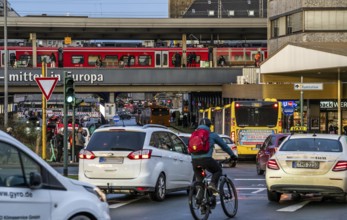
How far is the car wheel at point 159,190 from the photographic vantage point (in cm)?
1770

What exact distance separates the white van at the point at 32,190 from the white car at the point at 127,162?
731 cm

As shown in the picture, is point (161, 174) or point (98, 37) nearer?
point (161, 174)

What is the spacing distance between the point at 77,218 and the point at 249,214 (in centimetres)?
626

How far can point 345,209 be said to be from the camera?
53.7ft

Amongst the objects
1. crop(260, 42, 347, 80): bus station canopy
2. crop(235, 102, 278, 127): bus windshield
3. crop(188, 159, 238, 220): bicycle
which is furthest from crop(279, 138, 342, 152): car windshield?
crop(260, 42, 347, 80): bus station canopy

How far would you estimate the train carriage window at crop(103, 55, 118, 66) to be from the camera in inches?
2675

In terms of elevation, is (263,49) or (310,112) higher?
(263,49)

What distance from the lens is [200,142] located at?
1424 cm

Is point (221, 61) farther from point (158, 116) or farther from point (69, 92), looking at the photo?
point (69, 92)

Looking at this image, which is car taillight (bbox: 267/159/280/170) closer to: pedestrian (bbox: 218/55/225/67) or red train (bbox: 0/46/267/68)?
red train (bbox: 0/46/267/68)

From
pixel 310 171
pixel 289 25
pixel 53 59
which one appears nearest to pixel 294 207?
pixel 310 171

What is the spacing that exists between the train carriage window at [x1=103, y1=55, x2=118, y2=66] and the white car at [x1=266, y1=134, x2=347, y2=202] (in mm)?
51406

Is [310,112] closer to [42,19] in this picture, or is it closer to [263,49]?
[263,49]

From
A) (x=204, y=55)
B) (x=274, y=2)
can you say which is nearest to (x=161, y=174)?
(x=274, y=2)
